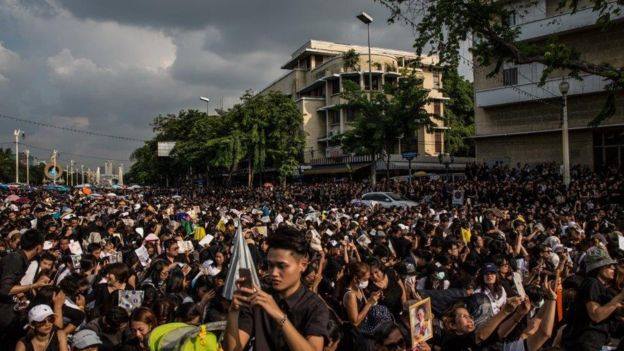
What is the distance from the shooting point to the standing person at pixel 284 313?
7.76 ft

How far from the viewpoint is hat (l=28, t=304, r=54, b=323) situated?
420 cm

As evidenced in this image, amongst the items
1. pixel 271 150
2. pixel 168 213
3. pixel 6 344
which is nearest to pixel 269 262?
pixel 6 344

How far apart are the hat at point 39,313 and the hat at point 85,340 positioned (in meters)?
0.35

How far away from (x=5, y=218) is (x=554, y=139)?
81.1 ft

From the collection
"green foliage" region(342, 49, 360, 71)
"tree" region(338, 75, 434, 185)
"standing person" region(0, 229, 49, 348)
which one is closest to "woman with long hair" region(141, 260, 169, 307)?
"standing person" region(0, 229, 49, 348)

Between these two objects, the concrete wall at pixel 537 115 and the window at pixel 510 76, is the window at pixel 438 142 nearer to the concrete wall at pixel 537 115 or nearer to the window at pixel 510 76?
the concrete wall at pixel 537 115

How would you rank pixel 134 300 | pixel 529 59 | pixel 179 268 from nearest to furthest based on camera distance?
pixel 134 300
pixel 179 268
pixel 529 59

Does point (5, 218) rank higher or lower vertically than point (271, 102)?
lower

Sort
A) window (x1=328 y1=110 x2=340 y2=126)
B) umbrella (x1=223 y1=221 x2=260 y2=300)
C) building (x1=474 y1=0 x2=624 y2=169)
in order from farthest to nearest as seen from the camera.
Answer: window (x1=328 y1=110 x2=340 y2=126) → building (x1=474 y1=0 x2=624 y2=169) → umbrella (x1=223 y1=221 x2=260 y2=300)

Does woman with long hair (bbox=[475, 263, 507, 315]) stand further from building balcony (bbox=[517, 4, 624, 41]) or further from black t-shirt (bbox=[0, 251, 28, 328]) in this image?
building balcony (bbox=[517, 4, 624, 41])

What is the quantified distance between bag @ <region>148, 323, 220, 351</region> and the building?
2356 cm

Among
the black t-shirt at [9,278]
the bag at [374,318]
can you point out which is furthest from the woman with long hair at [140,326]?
the bag at [374,318]

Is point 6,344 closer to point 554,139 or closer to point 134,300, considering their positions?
point 134,300

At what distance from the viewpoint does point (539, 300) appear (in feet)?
17.1
